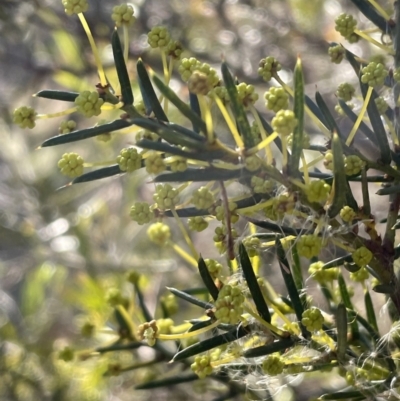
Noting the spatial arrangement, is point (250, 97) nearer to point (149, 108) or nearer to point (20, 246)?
point (149, 108)

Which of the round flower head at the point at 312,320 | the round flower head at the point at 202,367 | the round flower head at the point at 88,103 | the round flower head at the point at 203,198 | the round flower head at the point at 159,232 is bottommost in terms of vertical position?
the round flower head at the point at 202,367

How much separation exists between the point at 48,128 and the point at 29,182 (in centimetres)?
31

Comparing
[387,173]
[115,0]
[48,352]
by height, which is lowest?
[48,352]

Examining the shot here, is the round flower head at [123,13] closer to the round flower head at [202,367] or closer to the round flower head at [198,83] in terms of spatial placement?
the round flower head at [198,83]

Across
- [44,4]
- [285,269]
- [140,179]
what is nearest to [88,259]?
[140,179]

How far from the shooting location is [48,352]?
107 cm

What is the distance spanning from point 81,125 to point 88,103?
128 centimetres

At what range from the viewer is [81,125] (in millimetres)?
1646

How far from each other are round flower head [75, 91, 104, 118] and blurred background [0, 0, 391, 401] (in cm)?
68

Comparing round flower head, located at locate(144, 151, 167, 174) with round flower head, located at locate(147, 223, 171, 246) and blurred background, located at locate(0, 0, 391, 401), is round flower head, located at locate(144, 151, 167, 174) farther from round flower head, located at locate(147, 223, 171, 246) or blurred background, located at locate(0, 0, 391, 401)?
blurred background, located at locate(0, 0, 391, 401)

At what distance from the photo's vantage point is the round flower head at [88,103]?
0.40 metres

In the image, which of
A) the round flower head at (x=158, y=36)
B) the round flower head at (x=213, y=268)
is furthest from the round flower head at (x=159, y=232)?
the round flower head at (x=158, y=36)

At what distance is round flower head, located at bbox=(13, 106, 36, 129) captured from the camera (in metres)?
0.44

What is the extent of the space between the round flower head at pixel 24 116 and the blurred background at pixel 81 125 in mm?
626
